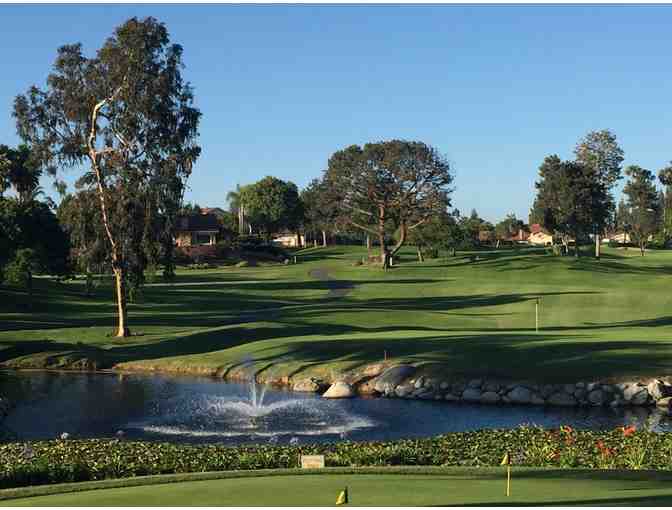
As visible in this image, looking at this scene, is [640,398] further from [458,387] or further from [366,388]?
[366,388]

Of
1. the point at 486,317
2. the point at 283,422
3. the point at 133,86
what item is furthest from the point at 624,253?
the point at 283,422

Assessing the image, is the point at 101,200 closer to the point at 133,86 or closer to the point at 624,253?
the point at 133,86

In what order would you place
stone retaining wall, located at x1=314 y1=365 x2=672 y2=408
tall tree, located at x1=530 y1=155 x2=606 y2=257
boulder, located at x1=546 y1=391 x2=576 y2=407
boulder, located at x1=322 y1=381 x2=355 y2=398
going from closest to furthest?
stone retaining wall, located at x1=314 y1=365 x2=672 y2=408, boulder, located at x1=546 y1=391 x2=576 y2=407, boulder, located at x1=322 y1=381 x2=355 y2=398, tall tree, located at x1=530 y1=155 x2=606 y2=257

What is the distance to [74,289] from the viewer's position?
98.3m

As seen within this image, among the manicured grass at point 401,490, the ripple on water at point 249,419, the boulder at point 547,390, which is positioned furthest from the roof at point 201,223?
the manicured grass at point 401,490

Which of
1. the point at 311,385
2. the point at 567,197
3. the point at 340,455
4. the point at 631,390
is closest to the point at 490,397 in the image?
the point at 631,390

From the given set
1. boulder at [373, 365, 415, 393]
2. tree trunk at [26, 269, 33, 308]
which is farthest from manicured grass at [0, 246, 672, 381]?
boulder at [373, 365, 415, 393]

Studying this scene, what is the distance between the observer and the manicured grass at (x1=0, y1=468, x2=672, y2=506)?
1513 centimetres

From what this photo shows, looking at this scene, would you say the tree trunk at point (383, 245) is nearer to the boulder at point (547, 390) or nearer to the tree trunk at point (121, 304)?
the tree trunk at point (121, 304)

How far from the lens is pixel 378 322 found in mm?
70312

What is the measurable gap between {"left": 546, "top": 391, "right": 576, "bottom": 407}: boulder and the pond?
82 centimetres

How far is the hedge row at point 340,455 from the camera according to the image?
23.9 metres

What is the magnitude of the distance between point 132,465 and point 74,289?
77.5 m

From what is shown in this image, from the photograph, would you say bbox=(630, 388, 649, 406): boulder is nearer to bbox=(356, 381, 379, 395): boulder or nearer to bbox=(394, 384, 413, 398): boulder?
bbox=(394, 384, 413, 398): boulder
